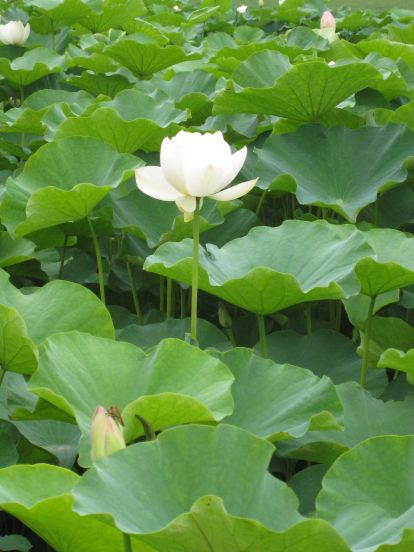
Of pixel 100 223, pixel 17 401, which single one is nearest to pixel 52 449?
pixel 17 401

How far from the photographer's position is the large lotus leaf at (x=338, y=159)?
164 cm

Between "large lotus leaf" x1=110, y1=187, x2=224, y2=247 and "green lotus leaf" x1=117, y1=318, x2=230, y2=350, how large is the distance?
163mm

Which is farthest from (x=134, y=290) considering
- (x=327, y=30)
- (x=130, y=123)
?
(x=327, y=30)

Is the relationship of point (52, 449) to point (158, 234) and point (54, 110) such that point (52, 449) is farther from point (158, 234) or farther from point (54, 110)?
point (54, 110)

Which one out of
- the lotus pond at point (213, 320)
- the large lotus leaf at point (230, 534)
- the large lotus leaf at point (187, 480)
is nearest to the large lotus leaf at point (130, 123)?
the lotus pond at point (213, 320)

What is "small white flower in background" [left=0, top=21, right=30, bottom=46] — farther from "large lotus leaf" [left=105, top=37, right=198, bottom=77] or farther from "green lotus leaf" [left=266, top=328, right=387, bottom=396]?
"green lotus leaf" [left=266, top=328, right=387, bottom=396]

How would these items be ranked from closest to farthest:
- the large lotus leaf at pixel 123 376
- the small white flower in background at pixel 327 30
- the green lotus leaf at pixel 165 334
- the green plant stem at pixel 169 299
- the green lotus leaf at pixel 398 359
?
the large lotus leaf at pixel 123 376 → the green lotus leaf at pixel 398 359 → the green lotus leaf at pixel 165 334 → the green plant stem at pixel 169 299 → the small white flower in background at pixel 327 30

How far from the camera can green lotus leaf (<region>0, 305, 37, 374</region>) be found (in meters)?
1.05

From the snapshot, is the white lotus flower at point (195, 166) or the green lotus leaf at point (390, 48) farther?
the green lotus leaf at point (390, 48)

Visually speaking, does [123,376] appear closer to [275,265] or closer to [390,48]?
[275,265]

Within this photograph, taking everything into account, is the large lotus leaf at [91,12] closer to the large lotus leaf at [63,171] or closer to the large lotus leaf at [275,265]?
the large lotus leaf at [63,171]

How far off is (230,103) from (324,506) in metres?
1.06

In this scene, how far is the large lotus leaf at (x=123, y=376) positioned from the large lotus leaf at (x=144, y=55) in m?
1.43

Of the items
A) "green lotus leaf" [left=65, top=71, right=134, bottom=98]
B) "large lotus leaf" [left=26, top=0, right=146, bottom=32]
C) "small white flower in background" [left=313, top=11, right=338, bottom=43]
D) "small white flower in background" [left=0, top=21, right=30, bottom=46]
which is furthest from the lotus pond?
"large lotus leaf" [left=26, top=0, right=146, bottom=32]
